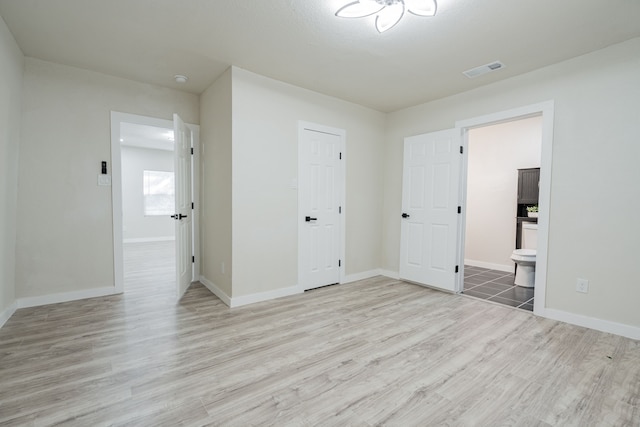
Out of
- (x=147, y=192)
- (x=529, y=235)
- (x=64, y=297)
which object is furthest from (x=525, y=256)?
(x=147, y=192)

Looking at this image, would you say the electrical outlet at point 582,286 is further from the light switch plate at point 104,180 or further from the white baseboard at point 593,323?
the light switch plate at point 104,180

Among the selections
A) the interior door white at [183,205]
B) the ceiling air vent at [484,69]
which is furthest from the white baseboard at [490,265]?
the interior door white at [183,205]

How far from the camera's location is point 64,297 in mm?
3312

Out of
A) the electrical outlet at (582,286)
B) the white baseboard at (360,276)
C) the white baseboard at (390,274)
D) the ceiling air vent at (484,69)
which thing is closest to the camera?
the electrical outlet at (582,286)

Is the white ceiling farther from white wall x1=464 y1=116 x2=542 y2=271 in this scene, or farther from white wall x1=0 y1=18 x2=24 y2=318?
white wall x1=464 y1=116 x2=542 y2=271

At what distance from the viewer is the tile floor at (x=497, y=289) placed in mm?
3539

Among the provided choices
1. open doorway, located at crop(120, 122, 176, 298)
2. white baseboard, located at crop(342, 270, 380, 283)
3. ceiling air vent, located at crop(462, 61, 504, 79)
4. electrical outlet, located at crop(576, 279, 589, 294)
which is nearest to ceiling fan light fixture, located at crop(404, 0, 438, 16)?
ceiling air vent, located at crop(462, 61, 504, 79)

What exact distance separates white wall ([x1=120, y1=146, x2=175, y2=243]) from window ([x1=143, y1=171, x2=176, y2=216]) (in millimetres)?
109

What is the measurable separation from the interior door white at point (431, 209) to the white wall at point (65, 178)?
12.2 ft

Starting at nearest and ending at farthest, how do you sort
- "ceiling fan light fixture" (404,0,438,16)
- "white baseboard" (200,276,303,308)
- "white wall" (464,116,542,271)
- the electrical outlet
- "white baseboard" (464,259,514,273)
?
"ceiling fan light fixture" (404,0,438,16) → the electrical outlet → "white baseboard" (200,276,303,308) → "white wall" (464,116,542,271) → "white baseboard" (464,259,514,273)

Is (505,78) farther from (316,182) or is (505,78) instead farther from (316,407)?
(316,407)

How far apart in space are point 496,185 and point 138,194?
28.4ft

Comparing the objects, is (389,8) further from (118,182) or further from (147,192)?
(147,192)

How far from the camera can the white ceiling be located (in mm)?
2186
